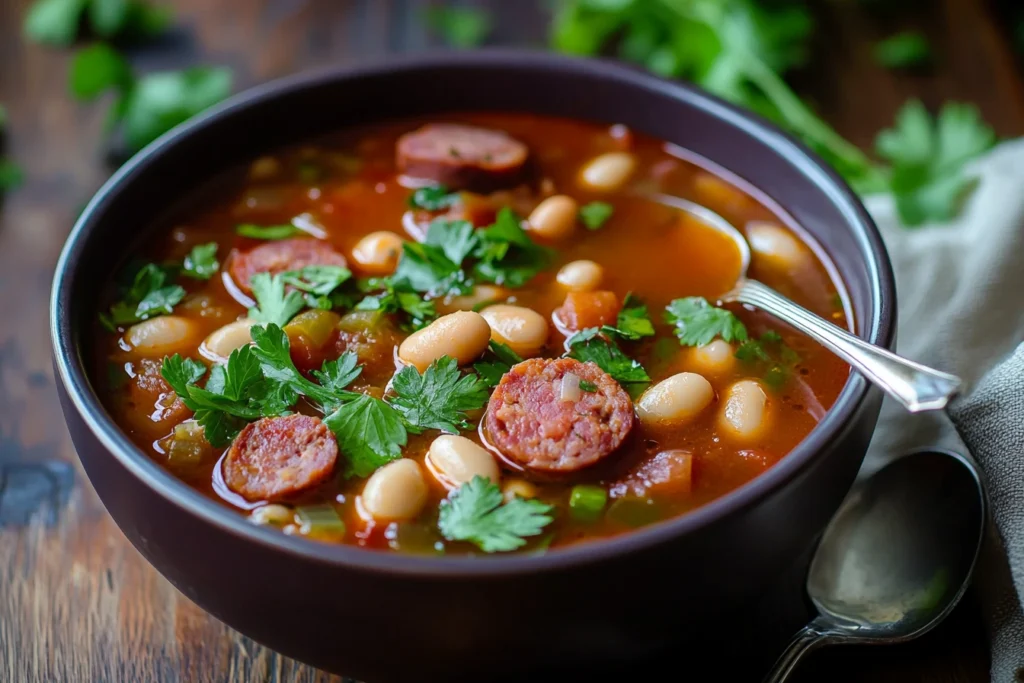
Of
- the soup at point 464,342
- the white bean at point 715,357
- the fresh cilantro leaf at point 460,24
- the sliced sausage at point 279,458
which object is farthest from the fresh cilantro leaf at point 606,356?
the fresh cilantro leaf at point 460,24

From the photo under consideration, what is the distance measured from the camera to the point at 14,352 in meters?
2.86

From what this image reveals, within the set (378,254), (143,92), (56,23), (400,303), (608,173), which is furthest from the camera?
(56,23)

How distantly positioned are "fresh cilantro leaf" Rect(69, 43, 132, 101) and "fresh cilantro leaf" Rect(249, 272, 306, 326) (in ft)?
4.76

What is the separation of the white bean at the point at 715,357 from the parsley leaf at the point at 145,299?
3.62ft

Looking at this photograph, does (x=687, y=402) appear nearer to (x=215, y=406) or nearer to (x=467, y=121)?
(x=215, y=406)

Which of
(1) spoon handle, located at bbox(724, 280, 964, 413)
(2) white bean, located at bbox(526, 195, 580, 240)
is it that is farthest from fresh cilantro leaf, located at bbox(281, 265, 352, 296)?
(1) spoon handle, located at bbox(724, 280, 964, 413)

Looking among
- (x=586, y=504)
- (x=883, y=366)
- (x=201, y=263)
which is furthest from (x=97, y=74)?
(x=883, y=366)

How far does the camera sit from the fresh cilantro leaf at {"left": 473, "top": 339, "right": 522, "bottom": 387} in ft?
7.22

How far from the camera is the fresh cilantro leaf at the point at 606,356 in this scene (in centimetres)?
222

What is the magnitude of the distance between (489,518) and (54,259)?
1.78 m

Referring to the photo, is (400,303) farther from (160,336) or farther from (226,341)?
(160,336)

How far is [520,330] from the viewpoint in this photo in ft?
7.50

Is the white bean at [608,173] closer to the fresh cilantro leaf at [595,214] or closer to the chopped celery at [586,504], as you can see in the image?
the fresh cilantro leaf at [595,214]

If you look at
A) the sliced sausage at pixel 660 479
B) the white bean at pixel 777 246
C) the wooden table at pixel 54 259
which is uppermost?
the white bean at pixel 777 246
